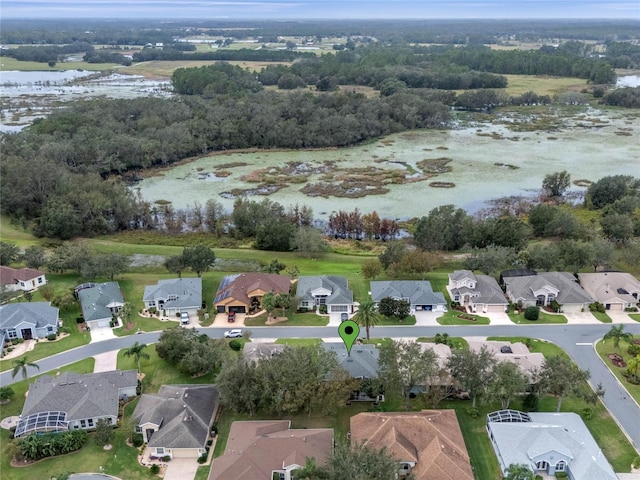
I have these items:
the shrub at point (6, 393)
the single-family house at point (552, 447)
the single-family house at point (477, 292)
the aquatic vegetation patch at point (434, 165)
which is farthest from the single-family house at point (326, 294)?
the aquatic vegetation patch at point (434, 165)

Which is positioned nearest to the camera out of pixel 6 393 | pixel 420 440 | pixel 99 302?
pixel 420 440

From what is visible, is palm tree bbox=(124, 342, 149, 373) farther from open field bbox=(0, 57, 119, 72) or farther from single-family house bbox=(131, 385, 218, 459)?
open field bbox=(0, 57, 119, 72)

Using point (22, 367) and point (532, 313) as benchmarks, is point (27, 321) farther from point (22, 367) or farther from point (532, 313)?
point (532, 313)

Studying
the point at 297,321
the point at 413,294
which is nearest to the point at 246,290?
the point at 297,321

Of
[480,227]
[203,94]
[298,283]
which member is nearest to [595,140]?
[480,227]

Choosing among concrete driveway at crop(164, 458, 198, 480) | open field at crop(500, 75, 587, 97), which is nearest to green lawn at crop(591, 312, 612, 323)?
concrete driveway at crop(164, 458, 198, 480)
